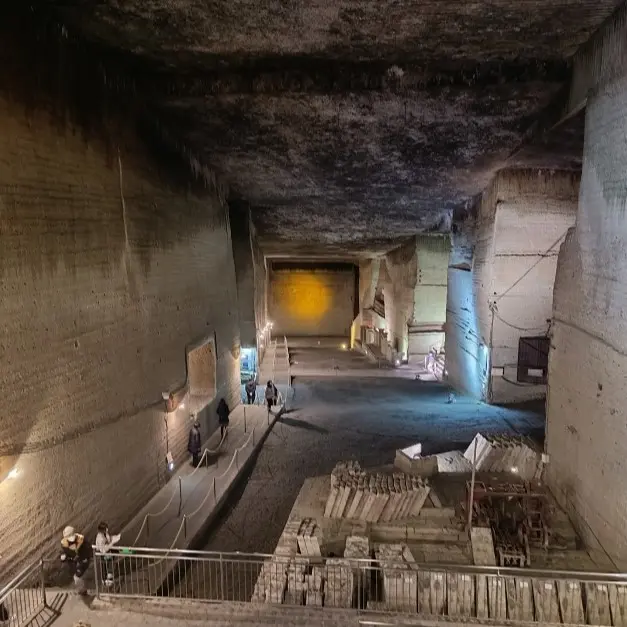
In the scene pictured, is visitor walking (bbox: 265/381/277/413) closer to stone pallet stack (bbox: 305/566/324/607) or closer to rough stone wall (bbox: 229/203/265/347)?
rough stone wall (bbox: 229/203/265/347)

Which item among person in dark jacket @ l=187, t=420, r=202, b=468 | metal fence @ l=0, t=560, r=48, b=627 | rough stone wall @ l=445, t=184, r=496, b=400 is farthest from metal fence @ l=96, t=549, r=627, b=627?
rough stone wall @ l=445, t=184, r=496, b=400

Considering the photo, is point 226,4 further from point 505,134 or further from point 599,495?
point 599,495

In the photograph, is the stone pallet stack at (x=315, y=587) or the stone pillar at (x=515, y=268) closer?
the stone pallet stack at (x=315, y=587)

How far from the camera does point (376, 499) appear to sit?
26.7ft

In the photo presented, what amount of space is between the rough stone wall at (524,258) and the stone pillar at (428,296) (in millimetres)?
8618

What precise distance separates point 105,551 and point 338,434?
8.41 meters

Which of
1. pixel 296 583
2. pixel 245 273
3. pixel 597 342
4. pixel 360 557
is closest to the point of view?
pixel 296 583

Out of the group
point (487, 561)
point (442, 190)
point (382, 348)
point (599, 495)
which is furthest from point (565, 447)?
point (382, 348)

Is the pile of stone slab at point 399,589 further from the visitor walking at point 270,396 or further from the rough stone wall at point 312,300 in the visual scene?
the rough stone wall at point 312,300

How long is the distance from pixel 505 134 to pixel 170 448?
10.2 m

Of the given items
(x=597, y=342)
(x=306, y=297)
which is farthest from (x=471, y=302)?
(x=306, y=297)

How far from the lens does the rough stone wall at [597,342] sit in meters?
6.57

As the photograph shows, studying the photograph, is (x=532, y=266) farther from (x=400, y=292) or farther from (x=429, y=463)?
(x=400, y=292)

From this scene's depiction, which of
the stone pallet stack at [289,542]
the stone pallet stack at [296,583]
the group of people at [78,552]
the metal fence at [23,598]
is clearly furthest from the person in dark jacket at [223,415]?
the metal fence at [23,598]
